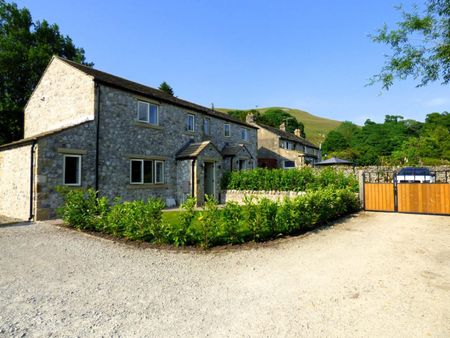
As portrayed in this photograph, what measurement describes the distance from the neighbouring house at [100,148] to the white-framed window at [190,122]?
0.08m

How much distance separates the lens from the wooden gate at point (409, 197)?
12492 millimetres

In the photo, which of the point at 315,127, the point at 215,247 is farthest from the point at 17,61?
the point at 315,127

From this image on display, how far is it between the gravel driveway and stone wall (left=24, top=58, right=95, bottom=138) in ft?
29.1

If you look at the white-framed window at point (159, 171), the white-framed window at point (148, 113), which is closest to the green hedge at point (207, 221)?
the white-framed window at point (159, 171)

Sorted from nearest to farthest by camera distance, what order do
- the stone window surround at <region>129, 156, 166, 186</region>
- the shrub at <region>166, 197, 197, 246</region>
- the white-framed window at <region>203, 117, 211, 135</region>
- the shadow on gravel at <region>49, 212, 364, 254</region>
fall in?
the shadow on gravel at <region>49, 212, 364, 254</region>
the shrub at <region>166, 197, 197, 246</region>
the stone window surround at <region>129, 156, 166, 186</region>
the white-framed window at <region>203, 117, 211, 135</region>

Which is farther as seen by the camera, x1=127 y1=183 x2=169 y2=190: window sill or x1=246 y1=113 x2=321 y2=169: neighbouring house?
x1=246 y1=113 x2=321 y2=169: neighbouring house

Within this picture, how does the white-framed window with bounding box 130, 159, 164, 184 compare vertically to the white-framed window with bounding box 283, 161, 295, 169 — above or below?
below

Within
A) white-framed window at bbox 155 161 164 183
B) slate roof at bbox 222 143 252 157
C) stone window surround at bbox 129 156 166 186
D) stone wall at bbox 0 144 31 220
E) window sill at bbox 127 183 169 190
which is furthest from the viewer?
slate roof at bbox 222 143 252 157

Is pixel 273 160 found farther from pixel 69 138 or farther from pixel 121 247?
pixel 121 247

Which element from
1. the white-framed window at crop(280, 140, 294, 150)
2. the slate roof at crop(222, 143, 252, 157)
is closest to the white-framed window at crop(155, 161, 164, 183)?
the slate roof at crop(222, 143, 252, 157)

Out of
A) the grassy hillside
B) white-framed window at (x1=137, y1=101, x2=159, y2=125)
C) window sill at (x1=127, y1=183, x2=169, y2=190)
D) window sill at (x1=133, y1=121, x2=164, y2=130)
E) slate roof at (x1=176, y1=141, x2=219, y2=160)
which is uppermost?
the grassy hillside

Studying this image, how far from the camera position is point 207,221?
786 cm

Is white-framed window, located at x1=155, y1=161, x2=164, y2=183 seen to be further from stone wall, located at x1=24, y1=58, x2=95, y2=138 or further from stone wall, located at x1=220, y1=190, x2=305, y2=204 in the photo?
stone wall, located at x1=24, y1=58, x2=95, y2=138

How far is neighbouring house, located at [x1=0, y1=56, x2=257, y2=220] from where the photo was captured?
12.7m
